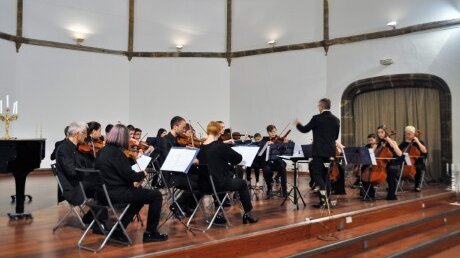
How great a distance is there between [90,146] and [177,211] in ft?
5.32

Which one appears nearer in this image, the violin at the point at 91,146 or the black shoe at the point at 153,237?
the black shoe at the point at 153,237

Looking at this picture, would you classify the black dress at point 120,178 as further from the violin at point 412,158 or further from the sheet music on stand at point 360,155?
the violin at point 412,158

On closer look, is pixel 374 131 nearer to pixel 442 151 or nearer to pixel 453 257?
pixel 442 151

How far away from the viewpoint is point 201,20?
13.9m

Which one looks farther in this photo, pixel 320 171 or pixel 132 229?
pixel 320 171

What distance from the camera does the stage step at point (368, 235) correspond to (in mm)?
4699

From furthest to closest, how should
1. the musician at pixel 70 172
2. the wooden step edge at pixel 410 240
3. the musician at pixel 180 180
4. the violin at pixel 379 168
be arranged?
the violin at pixel 379 168
the musician at pixel 180 180
the wooden step edge at pixel 410 240
the musician at pixel 70 172

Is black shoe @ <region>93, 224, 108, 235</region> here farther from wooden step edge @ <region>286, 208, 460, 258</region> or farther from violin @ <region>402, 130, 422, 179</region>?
violin @ <region>402, 130, 422, 179</region>

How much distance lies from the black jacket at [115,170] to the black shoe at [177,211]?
50.3 inches

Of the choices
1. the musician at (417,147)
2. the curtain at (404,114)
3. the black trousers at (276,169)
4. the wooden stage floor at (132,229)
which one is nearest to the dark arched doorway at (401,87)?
the curtain at (404,114)

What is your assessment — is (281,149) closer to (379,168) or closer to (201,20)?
(379,168)

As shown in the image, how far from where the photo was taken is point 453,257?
5.53m

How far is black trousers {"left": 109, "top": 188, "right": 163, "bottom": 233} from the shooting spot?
4.16m

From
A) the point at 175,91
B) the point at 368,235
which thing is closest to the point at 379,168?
the point at 368,235
